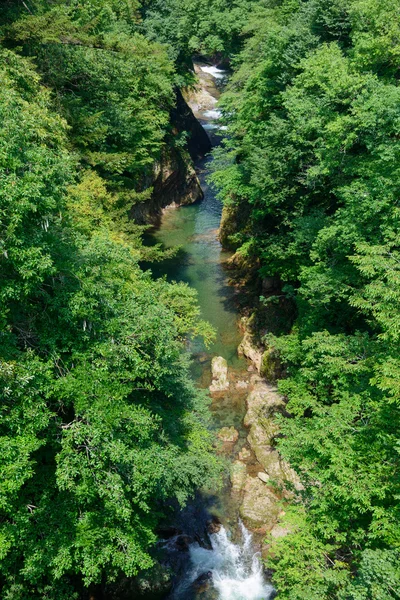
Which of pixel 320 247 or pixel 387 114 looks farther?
pixel 320 247

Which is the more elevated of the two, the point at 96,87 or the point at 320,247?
the point at 96,87

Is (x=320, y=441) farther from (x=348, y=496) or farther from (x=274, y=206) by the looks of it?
(x=274, y=206)

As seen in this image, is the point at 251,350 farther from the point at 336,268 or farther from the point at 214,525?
the point at 214,525

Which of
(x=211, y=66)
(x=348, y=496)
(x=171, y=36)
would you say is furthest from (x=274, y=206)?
(x=211, y=66)

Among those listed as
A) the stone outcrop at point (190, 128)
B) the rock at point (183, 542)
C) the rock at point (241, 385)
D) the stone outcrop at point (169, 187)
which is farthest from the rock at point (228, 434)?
the stone outcrop at point (190, 128)

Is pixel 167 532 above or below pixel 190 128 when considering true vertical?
below

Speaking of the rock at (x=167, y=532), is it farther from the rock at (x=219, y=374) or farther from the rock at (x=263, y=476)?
the rock at (x=219, y=374)

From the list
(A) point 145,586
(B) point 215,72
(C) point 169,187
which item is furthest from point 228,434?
(B) point 215,72
